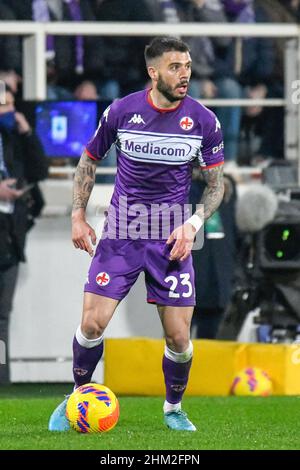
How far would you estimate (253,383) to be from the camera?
1241 cm

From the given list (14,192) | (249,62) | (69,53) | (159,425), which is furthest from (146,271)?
(249,62)

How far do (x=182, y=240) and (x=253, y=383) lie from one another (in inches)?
169

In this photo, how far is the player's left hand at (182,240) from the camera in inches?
328

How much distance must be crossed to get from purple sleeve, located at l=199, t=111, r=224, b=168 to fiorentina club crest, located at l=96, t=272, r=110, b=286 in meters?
0.86

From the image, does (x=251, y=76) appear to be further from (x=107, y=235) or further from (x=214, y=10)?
(x=107, y=235)

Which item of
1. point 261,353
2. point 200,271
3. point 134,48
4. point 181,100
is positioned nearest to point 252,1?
point 134,48

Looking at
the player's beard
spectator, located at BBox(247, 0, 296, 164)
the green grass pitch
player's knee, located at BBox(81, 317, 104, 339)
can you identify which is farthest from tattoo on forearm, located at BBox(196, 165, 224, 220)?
spectator, located at BBox(247, 0, 296, 164)

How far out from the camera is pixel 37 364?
13.6 meters

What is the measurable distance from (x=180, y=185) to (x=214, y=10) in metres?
7.63

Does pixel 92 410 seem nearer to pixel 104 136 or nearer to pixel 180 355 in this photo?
pixel 180 355

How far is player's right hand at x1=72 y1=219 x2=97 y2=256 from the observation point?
8402mm

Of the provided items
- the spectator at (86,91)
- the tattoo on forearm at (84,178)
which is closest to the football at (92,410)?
the tattoo on forearm at (84,178)

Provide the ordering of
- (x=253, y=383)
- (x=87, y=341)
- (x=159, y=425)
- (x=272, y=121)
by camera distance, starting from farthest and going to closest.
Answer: (x=272, y=121), (x=253, y=383), (x=159, y=425), (x=87, y=341)

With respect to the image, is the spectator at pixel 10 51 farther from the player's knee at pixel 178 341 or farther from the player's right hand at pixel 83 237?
the player's knee at pixel 178 341
